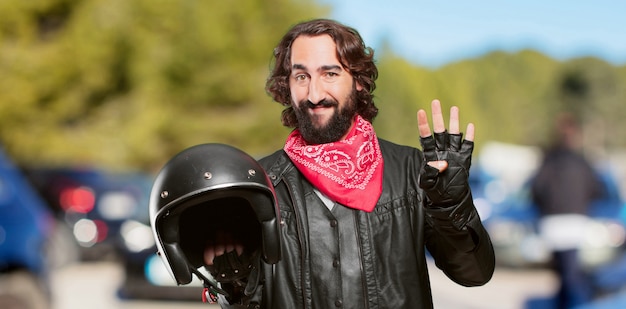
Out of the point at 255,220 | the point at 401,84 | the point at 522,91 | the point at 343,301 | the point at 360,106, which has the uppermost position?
the point at 360,106

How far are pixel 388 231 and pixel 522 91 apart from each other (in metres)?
113

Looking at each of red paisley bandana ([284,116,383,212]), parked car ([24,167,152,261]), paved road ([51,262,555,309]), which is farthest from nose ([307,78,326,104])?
parked car ([24,167,152,261])

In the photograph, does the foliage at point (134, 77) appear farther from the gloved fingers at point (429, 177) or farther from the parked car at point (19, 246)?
the gloved fingers at point (429, 177)

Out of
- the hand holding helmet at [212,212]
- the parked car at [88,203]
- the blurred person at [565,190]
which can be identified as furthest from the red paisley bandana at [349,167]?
the parked car at [88,203]

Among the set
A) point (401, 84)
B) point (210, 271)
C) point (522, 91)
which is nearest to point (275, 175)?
point (210, 271)

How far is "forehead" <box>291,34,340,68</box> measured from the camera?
2748 millimetres

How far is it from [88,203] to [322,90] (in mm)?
13950

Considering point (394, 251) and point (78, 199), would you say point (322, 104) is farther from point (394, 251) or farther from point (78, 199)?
point (78, 199)

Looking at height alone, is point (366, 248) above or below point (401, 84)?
above

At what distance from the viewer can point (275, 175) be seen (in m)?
2.90

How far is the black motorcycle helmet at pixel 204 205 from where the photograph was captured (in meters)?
2.69

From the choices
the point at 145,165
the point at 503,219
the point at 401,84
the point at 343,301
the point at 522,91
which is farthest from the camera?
the point at 522,91

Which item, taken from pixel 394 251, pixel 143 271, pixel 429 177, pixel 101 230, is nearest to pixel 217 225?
pixel 394 251

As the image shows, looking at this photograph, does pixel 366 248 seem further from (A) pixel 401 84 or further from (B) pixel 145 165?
(A) pixel 401 84
